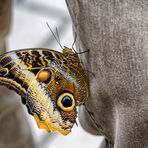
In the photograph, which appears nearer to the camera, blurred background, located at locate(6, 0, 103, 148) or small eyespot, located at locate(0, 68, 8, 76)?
small eyespot, located at locate(0, 68, 8, 76)

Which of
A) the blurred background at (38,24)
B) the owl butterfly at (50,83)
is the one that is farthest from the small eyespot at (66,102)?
the blurred background at (38,24)

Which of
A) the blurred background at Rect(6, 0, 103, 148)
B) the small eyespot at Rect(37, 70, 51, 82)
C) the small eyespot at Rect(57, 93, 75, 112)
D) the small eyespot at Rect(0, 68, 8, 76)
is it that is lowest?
the blurred background at Rect(6, 0, 103, 148)

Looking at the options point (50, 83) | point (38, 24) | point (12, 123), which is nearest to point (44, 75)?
point (50, 83)

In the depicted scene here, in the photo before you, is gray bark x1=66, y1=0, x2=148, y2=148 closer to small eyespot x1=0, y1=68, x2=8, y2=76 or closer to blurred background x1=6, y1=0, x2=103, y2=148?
small eyespot x1=0, y1=68, x2=8, y2=76

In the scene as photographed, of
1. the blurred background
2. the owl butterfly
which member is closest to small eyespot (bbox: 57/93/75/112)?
the owl butterfly

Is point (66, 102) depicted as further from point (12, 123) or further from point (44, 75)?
point (12, 123)

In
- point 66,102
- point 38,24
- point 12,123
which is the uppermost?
point 66,102

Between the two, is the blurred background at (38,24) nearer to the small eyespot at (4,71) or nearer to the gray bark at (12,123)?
the gray bark at (12,123)
